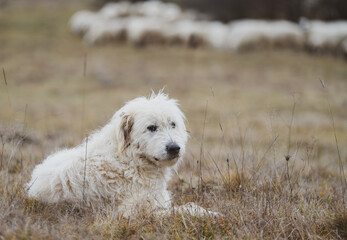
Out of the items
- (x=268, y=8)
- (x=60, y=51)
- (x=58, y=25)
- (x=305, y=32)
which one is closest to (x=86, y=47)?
(x=60, y=51)

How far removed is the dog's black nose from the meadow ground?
31cm

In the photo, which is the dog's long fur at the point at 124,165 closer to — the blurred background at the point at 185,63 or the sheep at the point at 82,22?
the blurred background at the point at 185,63

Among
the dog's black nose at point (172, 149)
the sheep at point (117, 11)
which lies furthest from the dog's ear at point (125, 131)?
the sheep at point (117, 11)

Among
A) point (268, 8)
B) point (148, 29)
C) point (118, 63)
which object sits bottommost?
point (118, 63)

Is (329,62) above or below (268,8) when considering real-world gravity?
below

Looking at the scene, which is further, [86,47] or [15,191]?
[86,47]

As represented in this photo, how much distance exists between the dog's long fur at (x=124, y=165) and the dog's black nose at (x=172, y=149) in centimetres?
5

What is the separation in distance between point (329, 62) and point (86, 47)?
14.1 metres

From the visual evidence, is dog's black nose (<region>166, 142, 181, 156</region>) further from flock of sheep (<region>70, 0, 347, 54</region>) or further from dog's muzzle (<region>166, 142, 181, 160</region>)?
flock of sheep (<region>70, 0, 347, 54</region>)

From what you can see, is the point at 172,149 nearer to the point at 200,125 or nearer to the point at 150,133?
the point at 150,133

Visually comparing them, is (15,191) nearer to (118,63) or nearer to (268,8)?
(118,63)

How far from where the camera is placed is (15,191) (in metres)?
4.14

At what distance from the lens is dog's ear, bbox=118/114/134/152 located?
4320 millimetres

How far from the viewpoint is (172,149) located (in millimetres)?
4137
